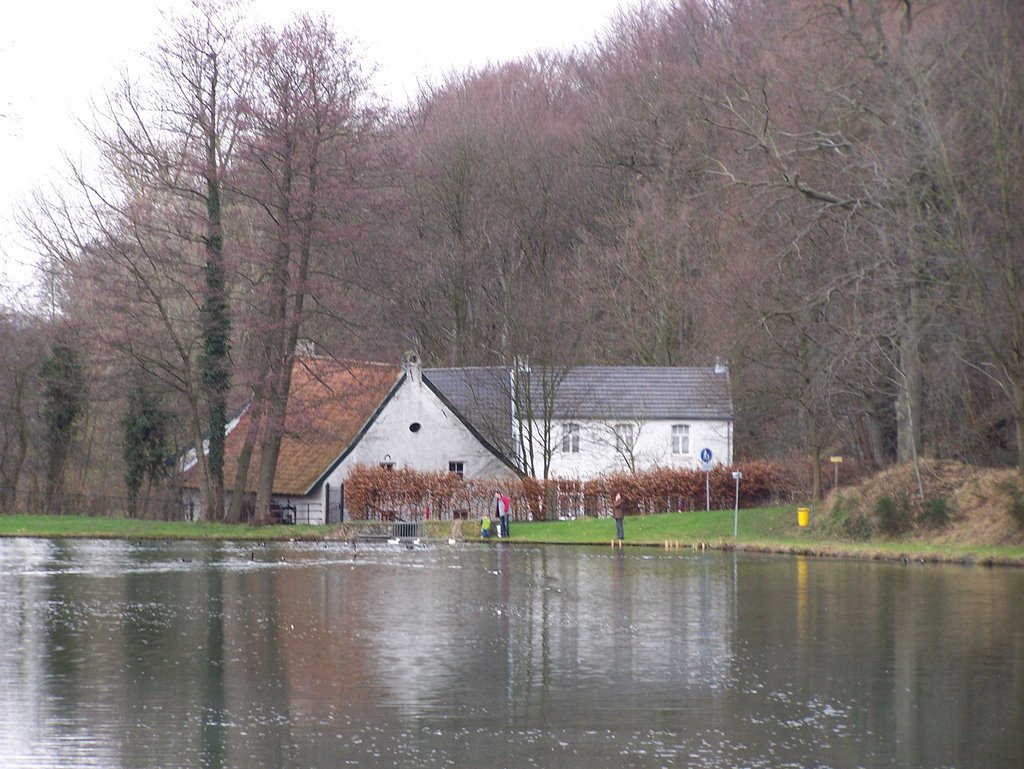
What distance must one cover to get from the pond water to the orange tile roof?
58.3 ft

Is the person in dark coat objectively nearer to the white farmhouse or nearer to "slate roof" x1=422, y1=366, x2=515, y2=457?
the white farmhouse

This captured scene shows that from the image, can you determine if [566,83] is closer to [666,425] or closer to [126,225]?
[666,425]

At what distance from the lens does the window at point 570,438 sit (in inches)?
2141

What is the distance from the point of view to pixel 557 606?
2422cm

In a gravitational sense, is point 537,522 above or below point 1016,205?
below

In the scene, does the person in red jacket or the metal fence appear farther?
the metal fence

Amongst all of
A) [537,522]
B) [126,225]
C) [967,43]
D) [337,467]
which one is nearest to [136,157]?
[126,225]

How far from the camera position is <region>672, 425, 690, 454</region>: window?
54.0 meters

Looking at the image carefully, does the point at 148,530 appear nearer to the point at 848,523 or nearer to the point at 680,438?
the point at 680,438

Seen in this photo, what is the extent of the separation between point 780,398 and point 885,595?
20731 mm

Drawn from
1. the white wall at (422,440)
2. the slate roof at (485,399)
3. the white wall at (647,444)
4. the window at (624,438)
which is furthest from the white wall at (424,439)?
the window at (624,438)

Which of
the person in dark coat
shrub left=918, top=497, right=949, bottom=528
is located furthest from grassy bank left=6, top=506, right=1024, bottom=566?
shrub left=918, top=497, right=949, bottom=528

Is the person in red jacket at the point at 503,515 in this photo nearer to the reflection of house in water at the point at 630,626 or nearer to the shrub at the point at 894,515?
the reflection of house in water at the point at 630,626

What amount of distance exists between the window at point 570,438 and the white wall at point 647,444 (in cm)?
14
